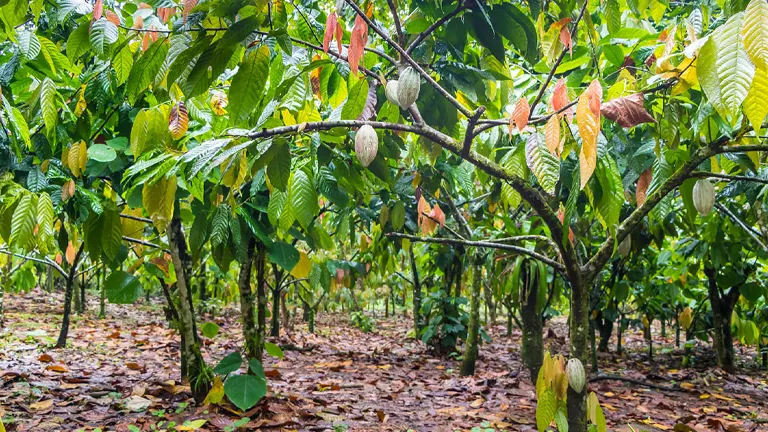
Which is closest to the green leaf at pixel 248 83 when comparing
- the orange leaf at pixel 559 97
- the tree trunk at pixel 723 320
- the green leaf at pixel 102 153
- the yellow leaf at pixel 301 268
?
the orange leaf at pixel 559 97

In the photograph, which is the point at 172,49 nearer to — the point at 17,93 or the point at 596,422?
the point at 596,422

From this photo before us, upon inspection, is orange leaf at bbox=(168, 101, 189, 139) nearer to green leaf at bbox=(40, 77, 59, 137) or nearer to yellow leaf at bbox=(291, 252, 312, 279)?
Answer: green leaf at bbox=(40, 77, 59, 137)

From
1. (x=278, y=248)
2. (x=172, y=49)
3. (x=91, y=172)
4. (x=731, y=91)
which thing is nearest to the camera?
(x=731, y=91)

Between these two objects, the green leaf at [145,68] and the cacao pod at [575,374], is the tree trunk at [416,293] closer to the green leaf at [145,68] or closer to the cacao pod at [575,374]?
the cacao pod at [575,374]

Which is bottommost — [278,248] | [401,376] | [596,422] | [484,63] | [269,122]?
[401,376]

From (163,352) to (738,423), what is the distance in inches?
147

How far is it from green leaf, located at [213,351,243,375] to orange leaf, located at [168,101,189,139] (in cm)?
120

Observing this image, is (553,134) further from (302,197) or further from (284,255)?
(284,255)

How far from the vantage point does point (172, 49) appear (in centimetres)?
94

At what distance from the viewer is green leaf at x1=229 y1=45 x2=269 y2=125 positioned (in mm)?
Answer: 870

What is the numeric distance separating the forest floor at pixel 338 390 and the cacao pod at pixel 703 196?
0.78 meters

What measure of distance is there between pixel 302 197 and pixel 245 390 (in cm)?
133

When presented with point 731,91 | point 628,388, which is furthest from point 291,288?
point 731,91

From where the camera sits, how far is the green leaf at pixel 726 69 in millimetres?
498
